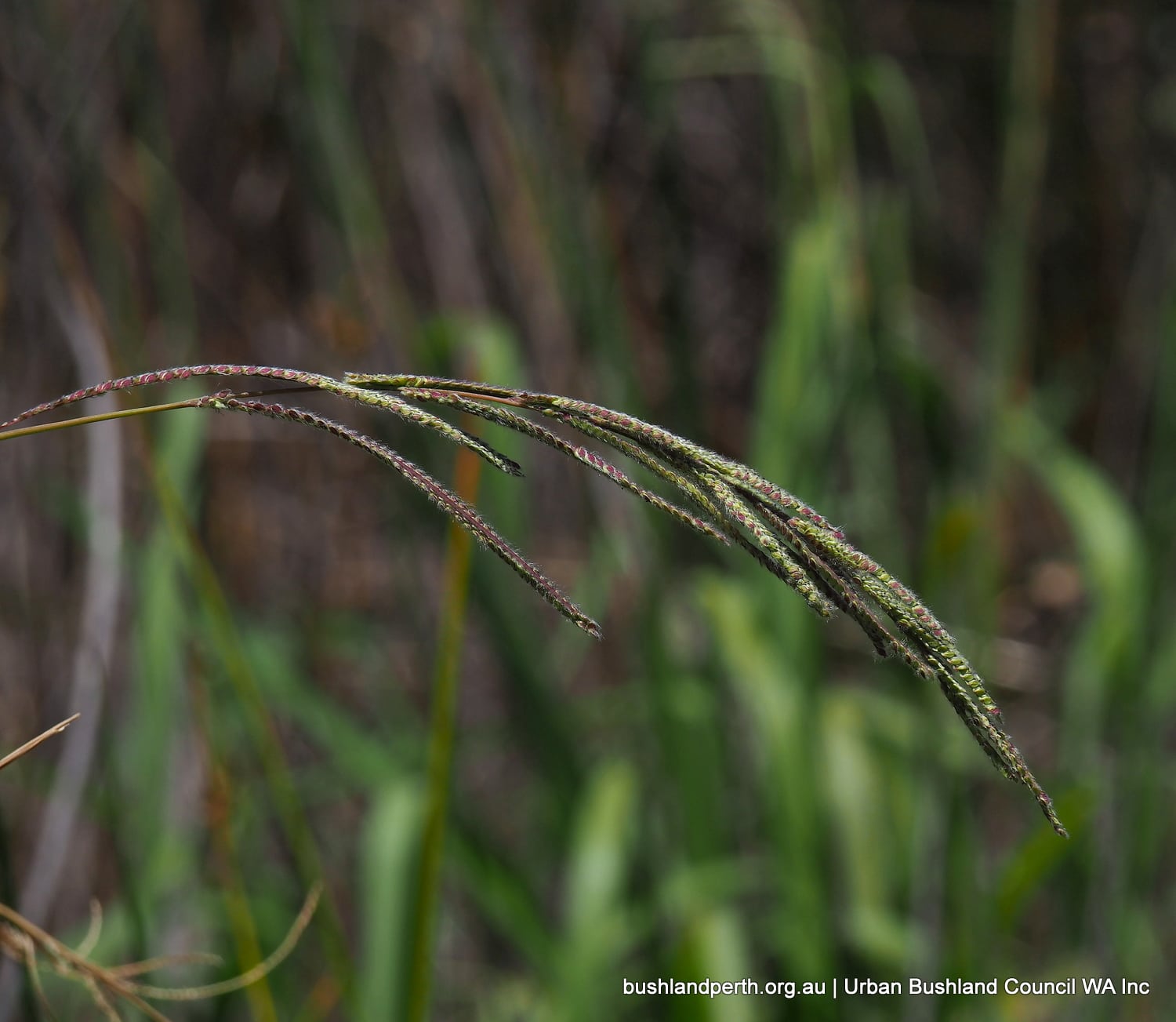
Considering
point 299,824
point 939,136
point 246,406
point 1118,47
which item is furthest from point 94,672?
point 1118,47

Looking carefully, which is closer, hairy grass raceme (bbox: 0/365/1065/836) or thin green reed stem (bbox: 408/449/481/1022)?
hairy grass raceme (bbox: 0/365/1065/836)

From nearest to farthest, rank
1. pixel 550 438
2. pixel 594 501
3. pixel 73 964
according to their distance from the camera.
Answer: pixel 550 438
pixel 73 964
pixel 594 501

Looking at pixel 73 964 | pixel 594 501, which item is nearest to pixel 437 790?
pixel 73 964

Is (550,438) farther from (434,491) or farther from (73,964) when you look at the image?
(73,964)

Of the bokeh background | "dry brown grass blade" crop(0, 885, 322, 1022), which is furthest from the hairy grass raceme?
the bokeh background

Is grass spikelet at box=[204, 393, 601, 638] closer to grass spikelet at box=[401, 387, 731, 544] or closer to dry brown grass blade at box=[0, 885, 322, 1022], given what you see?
grass spikelet at box=[401, 387, 731, 544]

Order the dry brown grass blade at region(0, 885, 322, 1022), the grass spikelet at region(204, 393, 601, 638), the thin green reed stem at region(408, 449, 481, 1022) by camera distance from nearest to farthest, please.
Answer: the grass spikelet at region(204, 393, 601, 638) → the dry brown grass blade at region(0, 885, 322, 1022) → the thin green reed stem at region(408, 449, 481, 1022)

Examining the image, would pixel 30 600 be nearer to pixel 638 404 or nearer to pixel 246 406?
pixel 638 404
